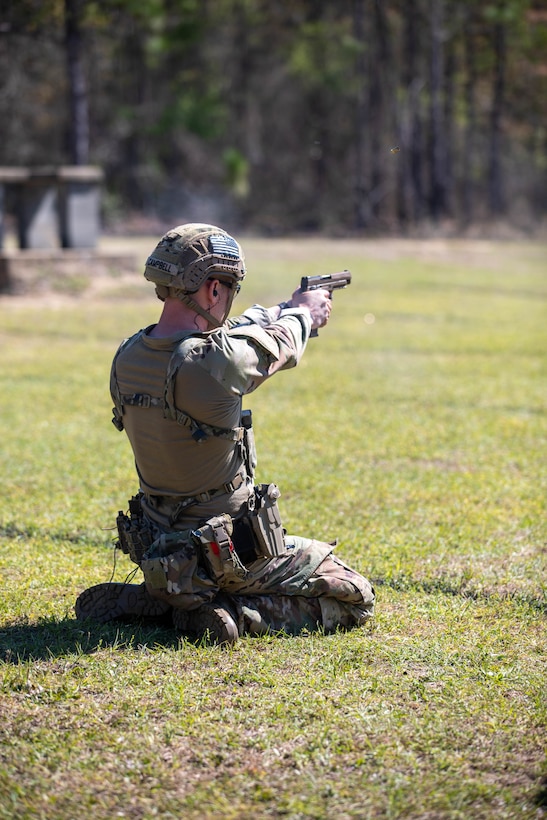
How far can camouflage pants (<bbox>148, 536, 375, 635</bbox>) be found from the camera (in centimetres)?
386

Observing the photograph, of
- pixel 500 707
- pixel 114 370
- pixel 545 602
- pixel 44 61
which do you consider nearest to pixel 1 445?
pixel 114 370

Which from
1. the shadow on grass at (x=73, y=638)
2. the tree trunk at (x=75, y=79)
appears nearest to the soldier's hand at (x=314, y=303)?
the shadow on grass at (x=73, y=638)

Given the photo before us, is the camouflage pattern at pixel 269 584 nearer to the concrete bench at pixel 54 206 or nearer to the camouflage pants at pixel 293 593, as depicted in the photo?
the camouflage pants at pixel 293 593

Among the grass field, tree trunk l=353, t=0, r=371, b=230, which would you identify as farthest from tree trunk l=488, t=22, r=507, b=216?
the grass field

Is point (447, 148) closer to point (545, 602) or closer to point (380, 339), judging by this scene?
point (380, 339)

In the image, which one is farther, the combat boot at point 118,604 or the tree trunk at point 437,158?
the tree trunk at point 437,158

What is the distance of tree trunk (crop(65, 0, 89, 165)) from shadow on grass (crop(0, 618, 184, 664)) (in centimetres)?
1808

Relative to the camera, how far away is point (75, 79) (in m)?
21.0

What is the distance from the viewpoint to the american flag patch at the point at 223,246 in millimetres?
3686

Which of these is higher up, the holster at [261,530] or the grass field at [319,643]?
the holster at [261,530]

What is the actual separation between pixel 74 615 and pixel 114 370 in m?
1.03

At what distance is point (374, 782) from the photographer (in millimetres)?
2953

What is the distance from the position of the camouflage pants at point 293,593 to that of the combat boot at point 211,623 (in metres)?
0.04

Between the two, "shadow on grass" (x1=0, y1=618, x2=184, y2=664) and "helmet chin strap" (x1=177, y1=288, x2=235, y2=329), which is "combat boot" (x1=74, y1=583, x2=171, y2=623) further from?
"helmet chin strap" (x1=177, y1=288, x2=235, y2=329)
